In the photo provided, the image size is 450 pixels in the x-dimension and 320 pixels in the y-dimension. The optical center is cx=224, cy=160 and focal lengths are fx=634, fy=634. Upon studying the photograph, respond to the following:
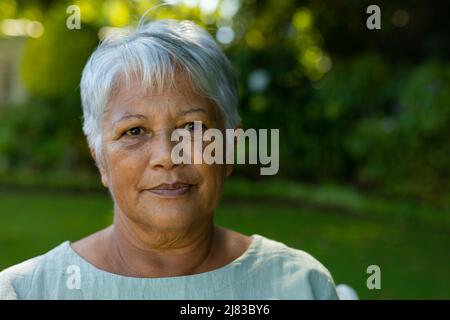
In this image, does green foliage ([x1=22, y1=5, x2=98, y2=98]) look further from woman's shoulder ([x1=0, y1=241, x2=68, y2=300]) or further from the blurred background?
woman's shoulder ([x1=0, y1=241, x2=68, y2=300])

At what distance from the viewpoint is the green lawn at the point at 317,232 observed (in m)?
4.89

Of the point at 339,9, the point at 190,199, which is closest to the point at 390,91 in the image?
the point at 339,9

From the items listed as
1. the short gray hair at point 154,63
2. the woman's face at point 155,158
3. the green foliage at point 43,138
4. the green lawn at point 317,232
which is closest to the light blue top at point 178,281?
the woman's face at point 155,158

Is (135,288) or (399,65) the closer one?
(135,288)

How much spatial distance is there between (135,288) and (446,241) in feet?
17.1

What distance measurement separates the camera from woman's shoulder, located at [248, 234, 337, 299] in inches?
59.6

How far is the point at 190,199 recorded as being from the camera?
139 cm

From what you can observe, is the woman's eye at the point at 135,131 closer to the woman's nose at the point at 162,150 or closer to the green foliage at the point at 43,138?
the woman's nose at the point at 162,150

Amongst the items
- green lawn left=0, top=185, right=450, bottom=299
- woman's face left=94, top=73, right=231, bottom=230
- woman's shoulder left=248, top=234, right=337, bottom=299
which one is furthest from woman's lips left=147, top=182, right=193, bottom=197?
green lawn left=0, top=185, right=450, bottom=299

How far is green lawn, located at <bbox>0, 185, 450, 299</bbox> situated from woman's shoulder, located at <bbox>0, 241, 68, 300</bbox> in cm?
324

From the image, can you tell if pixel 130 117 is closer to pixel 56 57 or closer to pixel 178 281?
pixel 178 281

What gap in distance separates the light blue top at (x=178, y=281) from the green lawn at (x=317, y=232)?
A: 2.97 metres

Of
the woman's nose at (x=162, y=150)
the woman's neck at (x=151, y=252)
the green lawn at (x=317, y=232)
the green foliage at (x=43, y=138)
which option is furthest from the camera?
the green foliage at (x=43, y=138)

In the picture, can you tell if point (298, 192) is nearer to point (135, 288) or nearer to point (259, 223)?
point (259, 223)
